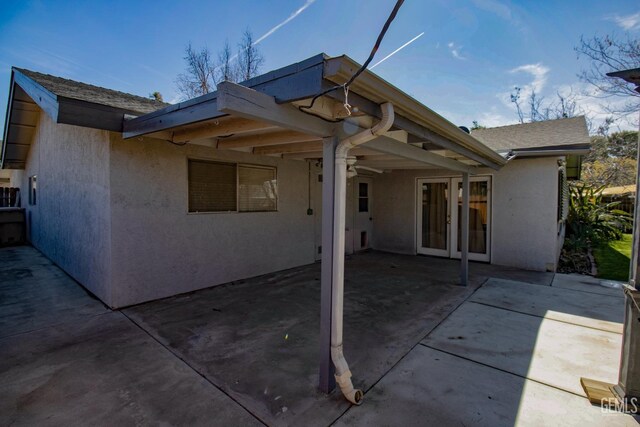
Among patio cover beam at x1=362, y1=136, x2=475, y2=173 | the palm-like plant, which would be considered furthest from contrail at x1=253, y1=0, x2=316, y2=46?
the palm-like plant

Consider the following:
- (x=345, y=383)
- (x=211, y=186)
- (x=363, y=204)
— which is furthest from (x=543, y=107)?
(x=345, y=383)

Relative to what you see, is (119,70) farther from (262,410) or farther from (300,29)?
(262,410)

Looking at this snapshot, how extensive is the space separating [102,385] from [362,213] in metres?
7.60

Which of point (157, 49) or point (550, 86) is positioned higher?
point (550, 86)

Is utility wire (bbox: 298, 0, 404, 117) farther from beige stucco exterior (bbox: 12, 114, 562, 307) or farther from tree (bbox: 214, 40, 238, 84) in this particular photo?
tree (bbox: 214, 40, 238, 84)

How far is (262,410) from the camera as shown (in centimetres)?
238

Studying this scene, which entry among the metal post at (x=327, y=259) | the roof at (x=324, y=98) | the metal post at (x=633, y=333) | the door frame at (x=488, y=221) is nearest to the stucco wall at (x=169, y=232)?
the roof at (x=324, y=98)

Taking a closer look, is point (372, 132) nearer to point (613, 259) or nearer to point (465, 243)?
point (465, 243)

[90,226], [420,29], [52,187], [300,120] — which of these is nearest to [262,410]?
[300,120]

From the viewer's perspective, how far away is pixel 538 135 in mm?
8023

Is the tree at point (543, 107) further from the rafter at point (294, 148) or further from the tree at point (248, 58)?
the rafter at point (294, 148)

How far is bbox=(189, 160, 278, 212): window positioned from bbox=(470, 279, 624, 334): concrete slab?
4.31 meters

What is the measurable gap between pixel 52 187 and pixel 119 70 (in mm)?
6478

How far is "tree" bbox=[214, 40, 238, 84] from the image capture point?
1878cm
